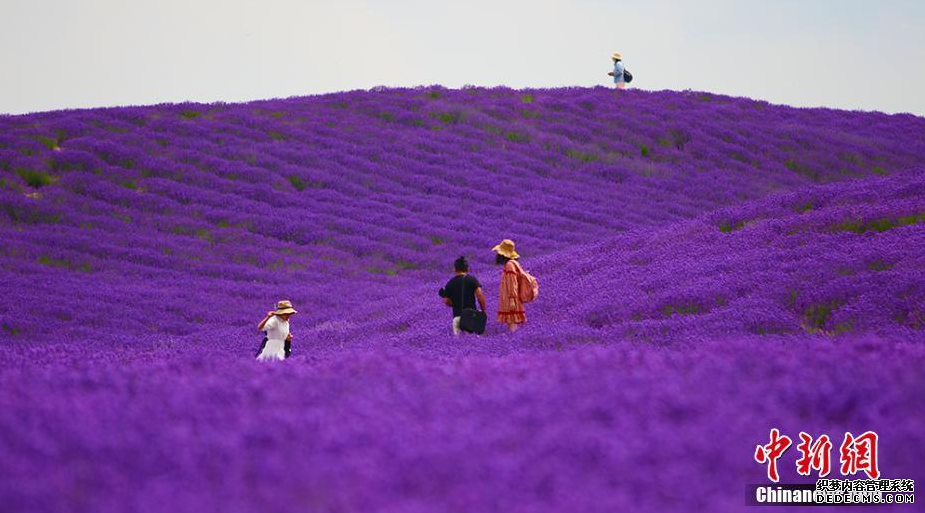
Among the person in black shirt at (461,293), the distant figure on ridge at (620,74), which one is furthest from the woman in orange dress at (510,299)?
the distant figure on ridge at (620,74)

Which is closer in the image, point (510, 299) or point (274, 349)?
point (274, 349)

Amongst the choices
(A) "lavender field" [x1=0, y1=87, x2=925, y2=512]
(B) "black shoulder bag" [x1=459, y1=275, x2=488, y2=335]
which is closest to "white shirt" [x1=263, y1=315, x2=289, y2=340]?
(A) "lavender field" [x1=0, y1=87, x2=925, y2=512]

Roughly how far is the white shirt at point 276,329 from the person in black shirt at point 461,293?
8.54ft

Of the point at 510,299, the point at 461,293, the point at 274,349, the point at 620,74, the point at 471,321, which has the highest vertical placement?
the point at 620,74

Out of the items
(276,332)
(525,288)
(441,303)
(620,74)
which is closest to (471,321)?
(525,288)

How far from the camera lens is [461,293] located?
15836 mm

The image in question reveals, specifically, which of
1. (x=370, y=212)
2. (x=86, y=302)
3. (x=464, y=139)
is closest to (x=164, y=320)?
(x=86, y=302)

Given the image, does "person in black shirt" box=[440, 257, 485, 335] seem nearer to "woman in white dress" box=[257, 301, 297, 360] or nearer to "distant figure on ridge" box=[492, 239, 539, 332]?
"distant figure on ridge" box=[492, 239, 539, 332]

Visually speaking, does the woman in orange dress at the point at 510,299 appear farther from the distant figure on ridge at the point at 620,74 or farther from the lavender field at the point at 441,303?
the distant figure on ridge at the point at 620,74

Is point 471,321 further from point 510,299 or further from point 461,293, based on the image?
point 510,299

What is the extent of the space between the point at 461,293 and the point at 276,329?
295cm

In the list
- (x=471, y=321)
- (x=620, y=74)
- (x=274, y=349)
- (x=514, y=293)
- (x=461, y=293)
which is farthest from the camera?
(x=620, y=74)

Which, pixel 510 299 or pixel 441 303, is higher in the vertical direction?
pixel 510 299

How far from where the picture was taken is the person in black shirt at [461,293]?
623 inches
